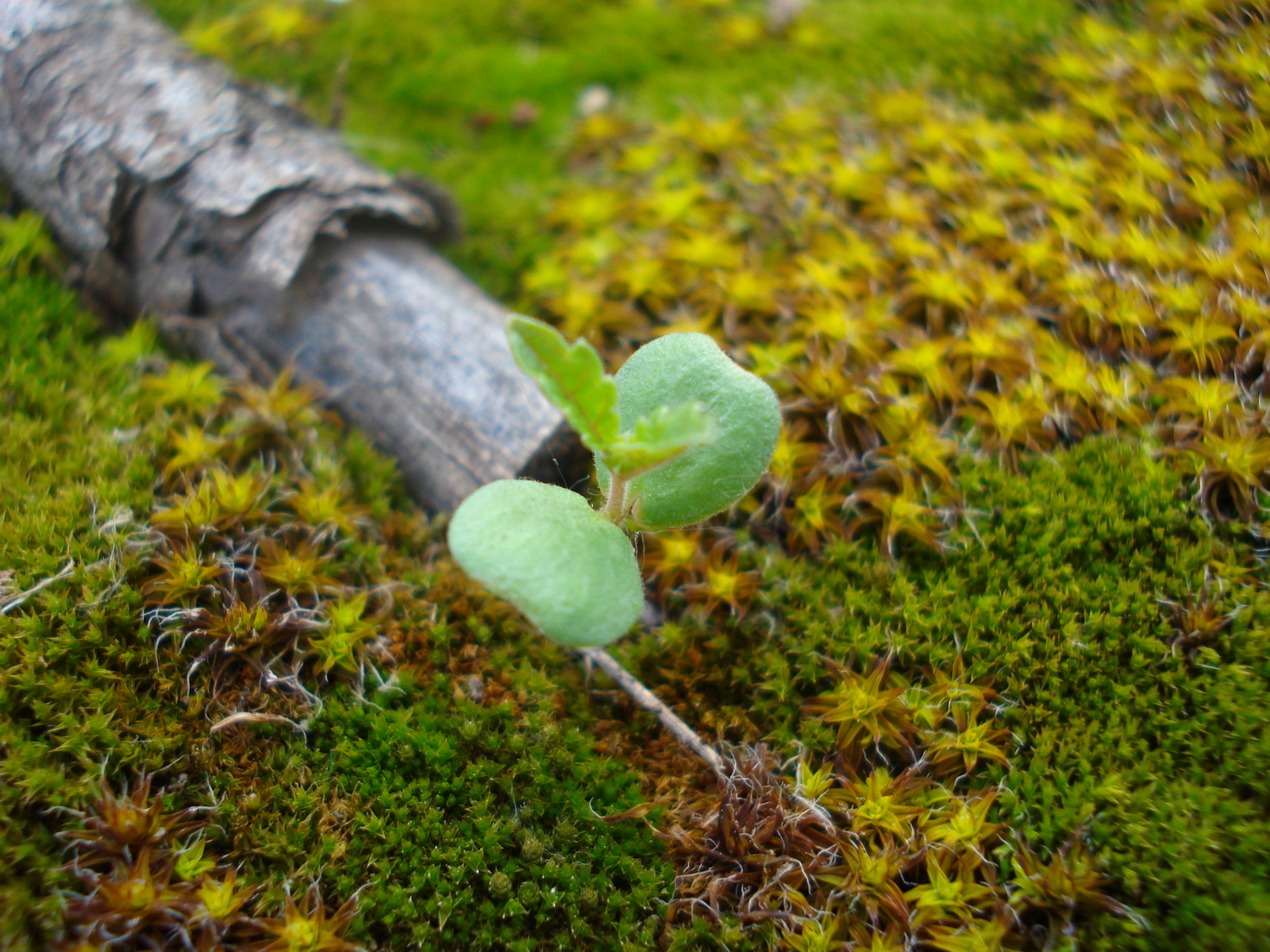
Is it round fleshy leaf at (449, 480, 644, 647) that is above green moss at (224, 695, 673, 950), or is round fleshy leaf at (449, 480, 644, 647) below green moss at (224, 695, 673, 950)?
above

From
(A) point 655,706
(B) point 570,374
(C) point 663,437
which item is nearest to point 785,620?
(A) point 655,706

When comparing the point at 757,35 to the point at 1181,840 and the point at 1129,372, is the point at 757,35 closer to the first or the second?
the point at 1129,372

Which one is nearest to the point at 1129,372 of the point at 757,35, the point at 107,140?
the point at 757,35

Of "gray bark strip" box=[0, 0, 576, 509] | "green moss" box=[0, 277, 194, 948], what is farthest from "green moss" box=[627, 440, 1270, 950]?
"green moss" box=[0, 277, 194, 948]

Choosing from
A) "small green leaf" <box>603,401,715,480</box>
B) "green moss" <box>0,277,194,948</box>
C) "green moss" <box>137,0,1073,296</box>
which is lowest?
"green moss" <box>0,277,194,948</box>

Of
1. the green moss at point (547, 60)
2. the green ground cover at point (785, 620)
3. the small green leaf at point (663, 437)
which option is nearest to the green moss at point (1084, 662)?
the green ground cover at point (785, 620)

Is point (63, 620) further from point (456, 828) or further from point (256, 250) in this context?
point (256, 250)

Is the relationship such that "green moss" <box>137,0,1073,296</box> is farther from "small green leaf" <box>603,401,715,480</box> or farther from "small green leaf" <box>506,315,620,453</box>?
"small green leaf" <box>603,401,715,480</box>

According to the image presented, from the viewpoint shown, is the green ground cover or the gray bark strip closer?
the green ground cover
